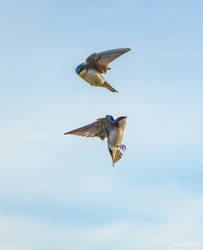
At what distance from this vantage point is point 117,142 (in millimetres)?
15867

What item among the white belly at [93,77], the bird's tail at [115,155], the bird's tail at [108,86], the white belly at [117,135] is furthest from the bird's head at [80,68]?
the bird's tail at [115,155]

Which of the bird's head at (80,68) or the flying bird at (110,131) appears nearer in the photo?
the flying bird at (110,131)

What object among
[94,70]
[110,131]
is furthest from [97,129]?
[94,70]

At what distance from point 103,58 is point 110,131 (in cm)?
245

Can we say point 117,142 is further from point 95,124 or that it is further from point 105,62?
point 105,62

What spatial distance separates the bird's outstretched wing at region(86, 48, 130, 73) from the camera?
52.7 feet

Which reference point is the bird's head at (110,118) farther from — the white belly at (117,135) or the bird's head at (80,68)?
the bird's head at (80,68)

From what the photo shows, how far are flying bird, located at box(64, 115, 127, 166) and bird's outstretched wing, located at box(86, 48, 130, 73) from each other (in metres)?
1.85

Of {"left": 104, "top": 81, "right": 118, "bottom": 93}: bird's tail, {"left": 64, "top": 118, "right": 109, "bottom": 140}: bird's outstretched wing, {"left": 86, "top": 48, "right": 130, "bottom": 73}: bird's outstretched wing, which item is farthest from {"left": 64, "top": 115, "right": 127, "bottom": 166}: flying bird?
{"left": 86, "top": 48, "right": 130, "bottom": 73}: bird's outstretched wing

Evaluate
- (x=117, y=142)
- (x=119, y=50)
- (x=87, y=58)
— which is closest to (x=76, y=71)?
(x=87, y=58)

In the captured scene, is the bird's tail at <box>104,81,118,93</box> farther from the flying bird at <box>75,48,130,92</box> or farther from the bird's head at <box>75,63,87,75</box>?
the bird's head at <box>75,63,87,75</box>

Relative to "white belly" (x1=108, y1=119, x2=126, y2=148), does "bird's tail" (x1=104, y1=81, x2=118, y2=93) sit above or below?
above

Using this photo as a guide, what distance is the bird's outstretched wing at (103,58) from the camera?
52.7ft

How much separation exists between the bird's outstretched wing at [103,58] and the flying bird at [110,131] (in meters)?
1.85
